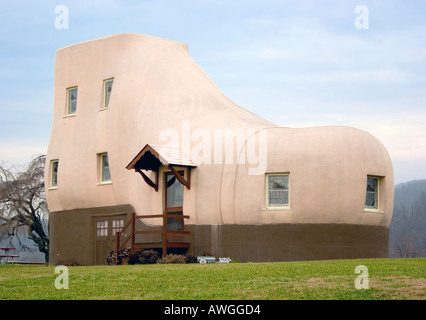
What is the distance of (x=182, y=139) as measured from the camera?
28922mm

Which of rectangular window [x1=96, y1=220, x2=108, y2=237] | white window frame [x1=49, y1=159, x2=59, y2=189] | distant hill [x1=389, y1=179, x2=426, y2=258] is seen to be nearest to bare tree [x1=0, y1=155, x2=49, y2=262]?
white window frame [x1=49, y1=159, x2=59, y2=189]

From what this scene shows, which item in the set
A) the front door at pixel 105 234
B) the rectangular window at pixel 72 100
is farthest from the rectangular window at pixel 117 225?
the rectangular window at pixel 72 100

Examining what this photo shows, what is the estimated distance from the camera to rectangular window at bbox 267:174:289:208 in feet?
86.9

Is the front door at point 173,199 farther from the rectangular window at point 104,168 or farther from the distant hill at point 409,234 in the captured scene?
the distant hill at point 409,234

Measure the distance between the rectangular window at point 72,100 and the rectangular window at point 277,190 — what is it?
37.8 feet

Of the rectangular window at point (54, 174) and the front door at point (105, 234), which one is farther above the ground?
the rectangular window at point (54, 174)

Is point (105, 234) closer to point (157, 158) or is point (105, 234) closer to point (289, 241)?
point (157, 158)

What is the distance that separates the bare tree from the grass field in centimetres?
2804

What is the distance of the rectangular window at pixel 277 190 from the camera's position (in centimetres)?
2648

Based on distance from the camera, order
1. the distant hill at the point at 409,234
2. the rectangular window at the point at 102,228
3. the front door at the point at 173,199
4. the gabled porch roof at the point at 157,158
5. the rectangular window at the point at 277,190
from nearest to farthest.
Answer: the rectangular window at the point at 277,190, the gabled porch roof at the point at 157,158, the front door at the point at 173,199, the rectangular window at the point at 102,228, the distant hill at the point at 409,234

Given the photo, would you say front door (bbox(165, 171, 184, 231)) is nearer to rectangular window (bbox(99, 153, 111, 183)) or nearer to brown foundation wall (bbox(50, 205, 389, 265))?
brown foundation wall (bbox(50, 205, 389, 265))

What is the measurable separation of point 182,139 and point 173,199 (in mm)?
2390

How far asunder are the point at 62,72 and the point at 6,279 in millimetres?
16069
